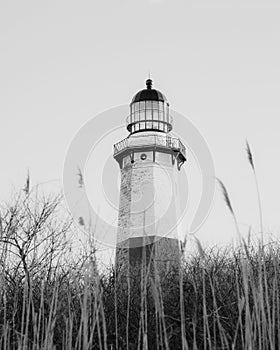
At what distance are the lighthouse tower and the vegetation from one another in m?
11.7

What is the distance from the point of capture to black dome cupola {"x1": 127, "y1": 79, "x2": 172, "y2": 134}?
18.3m

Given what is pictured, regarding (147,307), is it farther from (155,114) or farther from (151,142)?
(155,114)

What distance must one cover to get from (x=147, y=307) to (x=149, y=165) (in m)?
14.8

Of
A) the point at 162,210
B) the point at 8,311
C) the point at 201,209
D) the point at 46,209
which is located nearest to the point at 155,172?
the point at 162,210

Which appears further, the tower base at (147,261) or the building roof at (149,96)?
the building roof at (149,96)

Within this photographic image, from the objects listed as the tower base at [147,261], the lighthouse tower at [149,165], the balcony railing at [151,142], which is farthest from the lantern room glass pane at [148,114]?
the tower base at [147,261]

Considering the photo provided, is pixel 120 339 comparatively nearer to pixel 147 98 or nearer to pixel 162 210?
pixel 162 210

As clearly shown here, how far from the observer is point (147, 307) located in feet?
10.2

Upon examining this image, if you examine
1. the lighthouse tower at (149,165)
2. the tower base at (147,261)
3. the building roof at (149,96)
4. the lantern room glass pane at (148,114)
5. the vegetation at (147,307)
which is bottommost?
the vegetation at (147,307)

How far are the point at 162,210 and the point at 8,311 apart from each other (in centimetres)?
1380

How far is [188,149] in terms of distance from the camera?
736 inches

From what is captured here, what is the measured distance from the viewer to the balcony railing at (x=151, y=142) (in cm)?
1781

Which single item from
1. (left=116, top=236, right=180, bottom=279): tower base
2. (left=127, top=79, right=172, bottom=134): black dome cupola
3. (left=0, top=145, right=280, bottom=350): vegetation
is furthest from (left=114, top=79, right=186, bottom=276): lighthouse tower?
(left=0, top=145, right=280, bottom=350): vegetation

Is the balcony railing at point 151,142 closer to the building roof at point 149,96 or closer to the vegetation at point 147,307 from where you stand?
the building roof at point 149,96
